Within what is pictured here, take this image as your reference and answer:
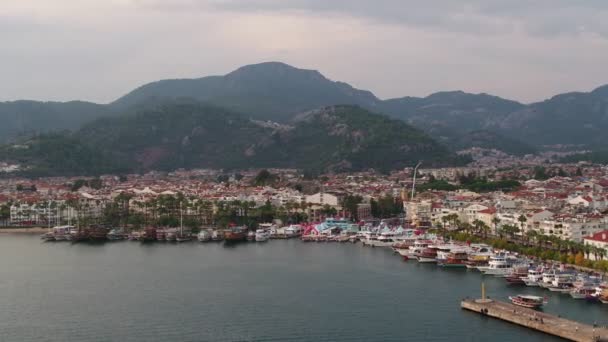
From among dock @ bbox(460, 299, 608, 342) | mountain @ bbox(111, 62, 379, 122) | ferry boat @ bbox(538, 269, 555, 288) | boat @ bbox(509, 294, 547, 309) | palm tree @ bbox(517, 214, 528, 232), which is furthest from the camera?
mountain @ bbox(111, 62, 379, 122)

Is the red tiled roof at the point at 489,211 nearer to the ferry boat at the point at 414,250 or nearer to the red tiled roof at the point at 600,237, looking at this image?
the ferry boat at the point at 414,250

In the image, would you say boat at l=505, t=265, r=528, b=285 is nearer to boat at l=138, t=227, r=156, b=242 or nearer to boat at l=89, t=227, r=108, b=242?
boat at l=138, t=227, r=156, b=242

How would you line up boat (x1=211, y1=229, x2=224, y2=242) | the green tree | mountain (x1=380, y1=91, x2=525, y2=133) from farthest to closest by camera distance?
1. mountain (x1=380, y1=91, x2=525, y2=133)
2. the green tree
3. boat (x1=211, y1=229, x2=224, y2=242)

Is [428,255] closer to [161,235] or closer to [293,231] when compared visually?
[293,231]

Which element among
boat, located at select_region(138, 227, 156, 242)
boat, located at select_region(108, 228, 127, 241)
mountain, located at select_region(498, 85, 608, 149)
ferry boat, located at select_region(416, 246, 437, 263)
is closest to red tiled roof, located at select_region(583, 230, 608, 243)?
ferry boat, located at select_region(416, 246, 437, 263)

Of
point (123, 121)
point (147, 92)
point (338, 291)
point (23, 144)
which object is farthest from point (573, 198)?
point (147, 92)

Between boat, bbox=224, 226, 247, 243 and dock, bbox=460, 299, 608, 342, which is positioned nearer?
dock, bbox=460, 299, 608, 342

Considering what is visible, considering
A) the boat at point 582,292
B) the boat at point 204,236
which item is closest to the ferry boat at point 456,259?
the boat at point 582,292

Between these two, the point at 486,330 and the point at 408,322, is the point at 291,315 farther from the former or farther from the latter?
the point at 486,330
